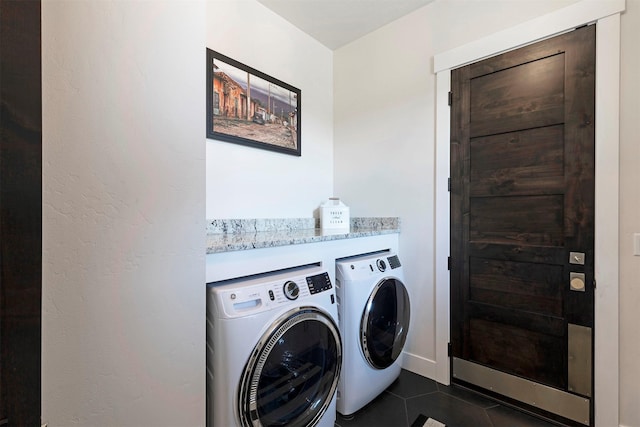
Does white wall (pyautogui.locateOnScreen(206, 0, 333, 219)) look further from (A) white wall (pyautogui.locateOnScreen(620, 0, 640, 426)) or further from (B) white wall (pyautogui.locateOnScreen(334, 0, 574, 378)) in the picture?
(A) white wall (pyautogui.locateOnScreen(620, 0, 640, 426))

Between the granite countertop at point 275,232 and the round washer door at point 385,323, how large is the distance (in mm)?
390

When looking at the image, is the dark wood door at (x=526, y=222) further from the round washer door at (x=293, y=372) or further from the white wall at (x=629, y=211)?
the round washer door at (x=293, y=372)

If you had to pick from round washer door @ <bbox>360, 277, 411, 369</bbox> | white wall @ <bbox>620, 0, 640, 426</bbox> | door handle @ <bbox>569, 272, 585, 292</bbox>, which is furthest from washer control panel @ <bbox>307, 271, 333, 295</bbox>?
white wall @ <bbox>620, 0, 640, 426</bbox>

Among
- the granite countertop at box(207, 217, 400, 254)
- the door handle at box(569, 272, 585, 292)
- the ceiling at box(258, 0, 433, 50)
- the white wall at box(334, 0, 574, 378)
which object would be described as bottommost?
the door handle at box(569, 272, 585, 292)

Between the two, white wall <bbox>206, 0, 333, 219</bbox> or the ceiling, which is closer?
white wall <bbox>206, 0, 333, 219</bbox>

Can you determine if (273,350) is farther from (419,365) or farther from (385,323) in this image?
(419,365)

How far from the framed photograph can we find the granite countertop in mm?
561

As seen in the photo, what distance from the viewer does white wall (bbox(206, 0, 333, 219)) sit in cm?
180

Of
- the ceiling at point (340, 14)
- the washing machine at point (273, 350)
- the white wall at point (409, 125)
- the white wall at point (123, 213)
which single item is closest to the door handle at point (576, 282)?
the white wall at point (409, 125)

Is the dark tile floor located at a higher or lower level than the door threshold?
→ lower

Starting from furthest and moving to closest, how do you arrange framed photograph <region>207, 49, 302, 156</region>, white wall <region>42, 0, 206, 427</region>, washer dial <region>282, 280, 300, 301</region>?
framed photograph <region>207, 49, 302, 156</region>
washer dial <region>282, 280, 300, 301</region>
white wall <region>42, 0, 206, 427</region>

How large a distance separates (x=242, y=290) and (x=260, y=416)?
516 millimetres

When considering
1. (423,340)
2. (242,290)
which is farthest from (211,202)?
(423,340)

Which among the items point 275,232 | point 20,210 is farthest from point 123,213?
point 275,232
